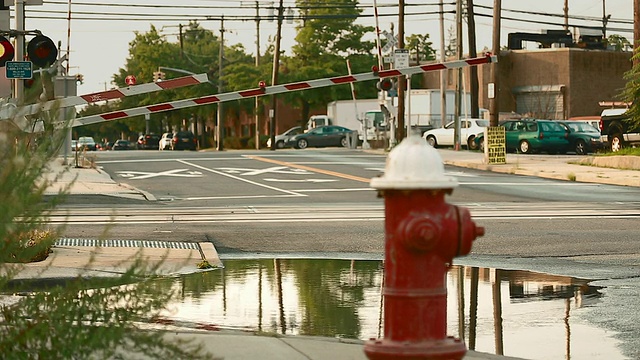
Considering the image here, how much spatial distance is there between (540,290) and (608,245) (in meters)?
4.04

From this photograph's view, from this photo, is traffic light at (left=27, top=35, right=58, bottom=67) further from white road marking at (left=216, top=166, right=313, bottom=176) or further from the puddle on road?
white road marking at (left=216, top=166, right=313, bottom=176)

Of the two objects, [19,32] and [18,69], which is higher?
[19,32]

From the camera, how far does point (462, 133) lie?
54.5 meters

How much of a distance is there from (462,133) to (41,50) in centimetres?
3641

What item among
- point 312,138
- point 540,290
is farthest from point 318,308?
point 312,138

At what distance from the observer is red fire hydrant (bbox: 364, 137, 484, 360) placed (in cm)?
408

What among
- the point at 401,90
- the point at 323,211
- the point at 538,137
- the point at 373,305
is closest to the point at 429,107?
the point at 401,90

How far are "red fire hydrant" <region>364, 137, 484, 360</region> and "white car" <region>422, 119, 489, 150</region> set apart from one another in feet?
161

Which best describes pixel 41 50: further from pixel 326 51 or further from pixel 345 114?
pixel 326 51

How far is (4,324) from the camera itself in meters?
4.92

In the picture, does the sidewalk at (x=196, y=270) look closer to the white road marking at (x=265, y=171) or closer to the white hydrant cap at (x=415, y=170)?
the white hydrant cap at (x=415, y=170)

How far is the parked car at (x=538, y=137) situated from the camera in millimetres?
47469

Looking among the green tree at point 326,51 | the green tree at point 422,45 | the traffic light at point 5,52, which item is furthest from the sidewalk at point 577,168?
the green tree at point 422,45

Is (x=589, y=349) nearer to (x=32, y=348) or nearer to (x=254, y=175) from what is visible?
(x=32, y=348)
